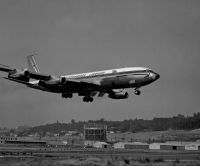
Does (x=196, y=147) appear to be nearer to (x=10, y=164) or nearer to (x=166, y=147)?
(x=166, y=147)

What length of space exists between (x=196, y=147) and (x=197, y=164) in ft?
247

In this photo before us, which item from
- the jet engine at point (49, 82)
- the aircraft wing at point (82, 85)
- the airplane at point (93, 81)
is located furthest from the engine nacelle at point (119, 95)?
the jet engine at point (49, 82)

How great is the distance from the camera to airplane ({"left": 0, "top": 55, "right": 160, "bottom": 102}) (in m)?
79.0

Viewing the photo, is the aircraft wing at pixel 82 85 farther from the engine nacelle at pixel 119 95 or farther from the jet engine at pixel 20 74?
the jet engine at pixel 20 74

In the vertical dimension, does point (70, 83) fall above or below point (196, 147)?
above

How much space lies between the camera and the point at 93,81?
273 ft

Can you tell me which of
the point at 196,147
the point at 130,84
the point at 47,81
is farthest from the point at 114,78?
Answer: the point at 196,147

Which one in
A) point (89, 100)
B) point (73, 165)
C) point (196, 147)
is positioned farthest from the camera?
point (196, 147)

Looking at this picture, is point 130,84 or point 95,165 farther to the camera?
point 130,84

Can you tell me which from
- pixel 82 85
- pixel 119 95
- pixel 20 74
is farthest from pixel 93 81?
pixel 20 74

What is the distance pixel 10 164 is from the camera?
60.6 meters

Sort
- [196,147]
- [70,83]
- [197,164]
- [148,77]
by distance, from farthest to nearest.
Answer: [196,147], [70,83], [148,77], [197,164]

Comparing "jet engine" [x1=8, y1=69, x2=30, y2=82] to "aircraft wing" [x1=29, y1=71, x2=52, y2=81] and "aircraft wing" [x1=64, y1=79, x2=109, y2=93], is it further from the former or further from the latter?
"aircraft wing" [x1=64, y1=79, x2=109, y2=93]

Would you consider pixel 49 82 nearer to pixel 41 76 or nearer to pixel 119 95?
pixel 41 76
